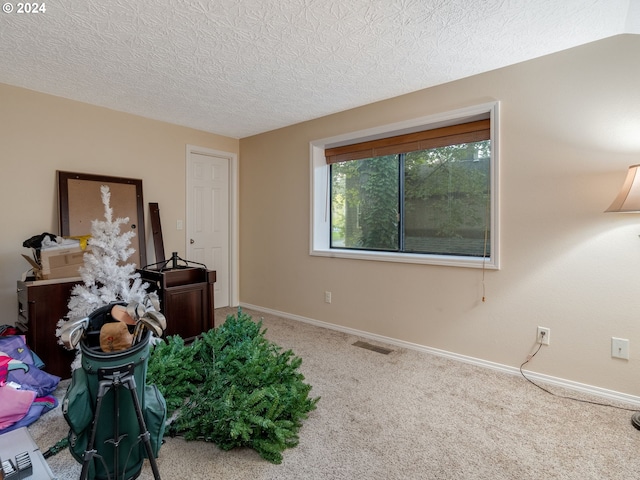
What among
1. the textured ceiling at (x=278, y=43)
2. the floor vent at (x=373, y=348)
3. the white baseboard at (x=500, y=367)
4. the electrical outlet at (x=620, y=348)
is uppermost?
the textured ceiling at (x=278, y=43)

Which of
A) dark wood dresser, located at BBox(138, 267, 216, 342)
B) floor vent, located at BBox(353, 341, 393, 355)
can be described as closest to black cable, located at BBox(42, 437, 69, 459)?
dark wood dresser, located at BBox(138, 267, 216, 342)

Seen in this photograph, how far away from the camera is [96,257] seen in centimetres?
262

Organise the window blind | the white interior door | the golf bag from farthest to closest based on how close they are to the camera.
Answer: the white interior door
the window blind
the golf bag

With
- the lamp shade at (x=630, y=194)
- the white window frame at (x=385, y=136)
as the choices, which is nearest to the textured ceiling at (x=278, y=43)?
the white window frame at (x=385, y=136)

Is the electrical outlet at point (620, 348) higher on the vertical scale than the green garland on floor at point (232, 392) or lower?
higher

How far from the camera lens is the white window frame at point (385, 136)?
266 centimetres

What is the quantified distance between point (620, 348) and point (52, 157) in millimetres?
4850

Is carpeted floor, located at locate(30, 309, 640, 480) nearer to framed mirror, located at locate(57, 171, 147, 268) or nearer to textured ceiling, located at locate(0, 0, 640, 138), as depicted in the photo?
framed mirror, located at locate(57, 171, 147, 268)

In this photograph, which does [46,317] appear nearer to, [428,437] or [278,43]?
[278,43]

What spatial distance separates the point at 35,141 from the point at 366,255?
3.29 m

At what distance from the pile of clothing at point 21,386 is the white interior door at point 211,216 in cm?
212

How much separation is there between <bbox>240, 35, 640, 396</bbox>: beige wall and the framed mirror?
102 inches

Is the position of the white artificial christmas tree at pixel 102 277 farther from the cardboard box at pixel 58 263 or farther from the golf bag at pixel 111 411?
the golf bag at pixel 111 411

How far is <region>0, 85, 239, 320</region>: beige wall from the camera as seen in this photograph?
9.54ft
